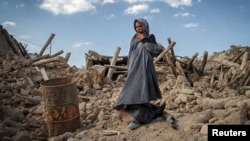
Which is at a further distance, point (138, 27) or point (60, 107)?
point (60, 107)

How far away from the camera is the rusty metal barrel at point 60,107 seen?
16.6ft

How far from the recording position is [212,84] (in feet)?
29.0

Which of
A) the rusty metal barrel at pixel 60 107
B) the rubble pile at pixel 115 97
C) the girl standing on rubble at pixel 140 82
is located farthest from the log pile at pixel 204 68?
the rusty metal barrel at pixel 60 107

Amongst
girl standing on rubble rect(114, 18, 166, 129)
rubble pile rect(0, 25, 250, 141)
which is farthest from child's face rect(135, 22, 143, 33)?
rubble pile rect(0, 25, 250, 141)

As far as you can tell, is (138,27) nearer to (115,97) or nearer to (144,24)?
(144,24)

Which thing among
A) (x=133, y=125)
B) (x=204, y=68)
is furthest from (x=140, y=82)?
(x=204, y=68)

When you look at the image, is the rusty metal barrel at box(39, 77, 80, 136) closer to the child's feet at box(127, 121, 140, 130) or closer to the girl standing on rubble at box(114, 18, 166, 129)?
the girl standing on rubble at box(114, 18, 166, 129)

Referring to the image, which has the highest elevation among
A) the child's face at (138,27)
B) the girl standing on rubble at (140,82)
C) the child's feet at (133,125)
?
the child's face at (138,27)

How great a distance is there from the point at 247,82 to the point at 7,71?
24.9 ft

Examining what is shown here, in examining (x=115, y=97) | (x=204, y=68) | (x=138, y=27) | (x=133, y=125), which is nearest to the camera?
(x=133, y=125)

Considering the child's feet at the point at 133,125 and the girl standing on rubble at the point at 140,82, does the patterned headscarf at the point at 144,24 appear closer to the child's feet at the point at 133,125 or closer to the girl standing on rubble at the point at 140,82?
the girl standing on rubble at the point at 140,82

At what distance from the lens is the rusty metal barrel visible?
5.05 metres

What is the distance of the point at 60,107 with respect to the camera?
5086mm

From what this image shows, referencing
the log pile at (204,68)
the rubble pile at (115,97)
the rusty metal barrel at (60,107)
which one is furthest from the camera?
the log pile at (204,68)
